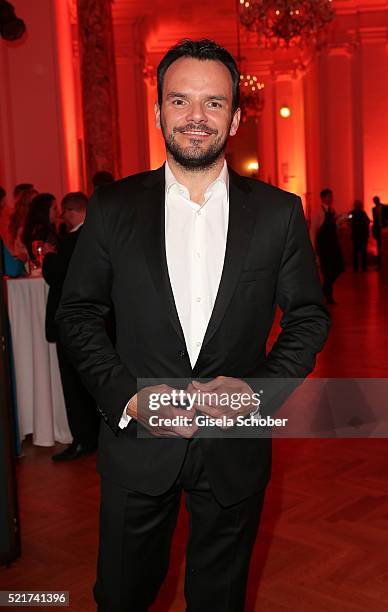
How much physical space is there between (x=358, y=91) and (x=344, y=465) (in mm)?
14946

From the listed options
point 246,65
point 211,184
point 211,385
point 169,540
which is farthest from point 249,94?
point 211,385

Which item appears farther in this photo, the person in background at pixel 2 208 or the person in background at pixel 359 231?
the person in background at pixel 359 231

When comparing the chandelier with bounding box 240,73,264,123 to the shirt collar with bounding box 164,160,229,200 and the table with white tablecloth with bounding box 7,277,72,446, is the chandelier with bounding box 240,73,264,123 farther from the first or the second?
the shirt collar with bounding box 164,160,229,200

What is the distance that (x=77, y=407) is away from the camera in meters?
5.25

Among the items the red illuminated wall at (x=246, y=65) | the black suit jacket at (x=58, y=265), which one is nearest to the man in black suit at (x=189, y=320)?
the black suit jacket at (x=58, y=265)

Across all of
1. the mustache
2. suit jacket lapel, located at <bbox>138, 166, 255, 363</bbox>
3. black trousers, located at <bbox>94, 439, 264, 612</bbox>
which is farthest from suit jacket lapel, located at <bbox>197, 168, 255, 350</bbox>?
black trousers, located at <bbox>94, 439, 264, 612</bbox>

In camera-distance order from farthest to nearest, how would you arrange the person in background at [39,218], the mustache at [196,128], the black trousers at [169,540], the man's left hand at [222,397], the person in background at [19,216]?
the person in background at [19,216] → the person in background at [39,218] → the black trousers at [169,540] → the mustache at [196,128] → the man's left hand at [222,397]

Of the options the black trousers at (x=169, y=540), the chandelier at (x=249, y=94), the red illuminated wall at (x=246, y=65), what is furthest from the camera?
the chandelier at (x=249, y=94)

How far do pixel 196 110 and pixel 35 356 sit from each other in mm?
3848

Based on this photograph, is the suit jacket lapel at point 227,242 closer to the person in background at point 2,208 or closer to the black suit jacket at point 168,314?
the black suit jacket at point 168,314

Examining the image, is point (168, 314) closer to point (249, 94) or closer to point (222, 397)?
point (222, 397)

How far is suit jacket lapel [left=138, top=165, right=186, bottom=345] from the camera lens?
1.91 m

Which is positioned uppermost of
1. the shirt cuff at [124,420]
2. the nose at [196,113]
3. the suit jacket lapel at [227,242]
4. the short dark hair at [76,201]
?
the nose at [196,113]

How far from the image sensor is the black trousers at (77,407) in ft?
17.1
